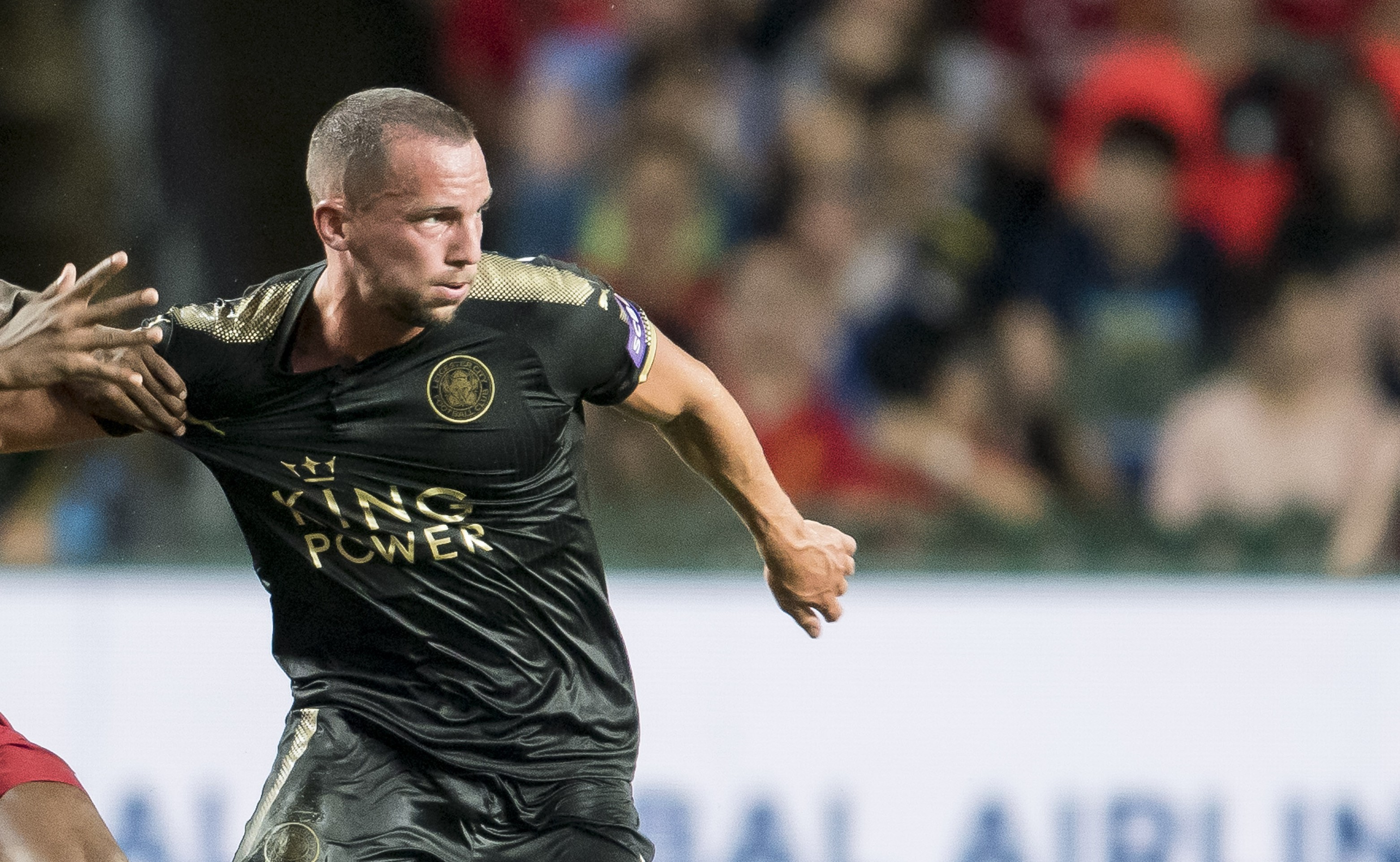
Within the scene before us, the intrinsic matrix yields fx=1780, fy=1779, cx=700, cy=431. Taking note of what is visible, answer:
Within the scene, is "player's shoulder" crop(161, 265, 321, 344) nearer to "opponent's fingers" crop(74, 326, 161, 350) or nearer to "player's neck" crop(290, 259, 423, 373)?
"player's neck" crop(290, 259, 423, 373)

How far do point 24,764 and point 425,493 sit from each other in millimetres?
883

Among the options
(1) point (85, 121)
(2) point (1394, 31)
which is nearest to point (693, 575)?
(1) point (85, 121)

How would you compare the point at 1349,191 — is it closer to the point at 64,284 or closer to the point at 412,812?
the point at 412,812

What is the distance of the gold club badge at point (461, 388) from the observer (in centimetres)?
319

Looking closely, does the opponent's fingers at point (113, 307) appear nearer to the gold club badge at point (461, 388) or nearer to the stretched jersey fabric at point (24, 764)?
the gold club badge at point (461, 388)

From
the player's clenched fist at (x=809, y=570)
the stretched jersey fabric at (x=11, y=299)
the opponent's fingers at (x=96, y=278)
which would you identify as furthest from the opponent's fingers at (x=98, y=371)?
the player's clenched fist at (x=809, y=570)

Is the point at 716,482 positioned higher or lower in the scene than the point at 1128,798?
higher

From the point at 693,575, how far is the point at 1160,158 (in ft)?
8.58

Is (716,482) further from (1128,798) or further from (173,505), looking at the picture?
(173,505)

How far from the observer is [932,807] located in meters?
4.86

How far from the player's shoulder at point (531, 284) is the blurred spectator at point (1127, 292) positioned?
2.98 m

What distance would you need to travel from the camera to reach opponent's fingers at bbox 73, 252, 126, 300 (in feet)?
9.59

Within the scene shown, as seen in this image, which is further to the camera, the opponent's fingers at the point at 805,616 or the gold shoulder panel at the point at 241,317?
the opponent's fingers at the point at 805,616

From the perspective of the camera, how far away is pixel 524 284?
10.6ft
